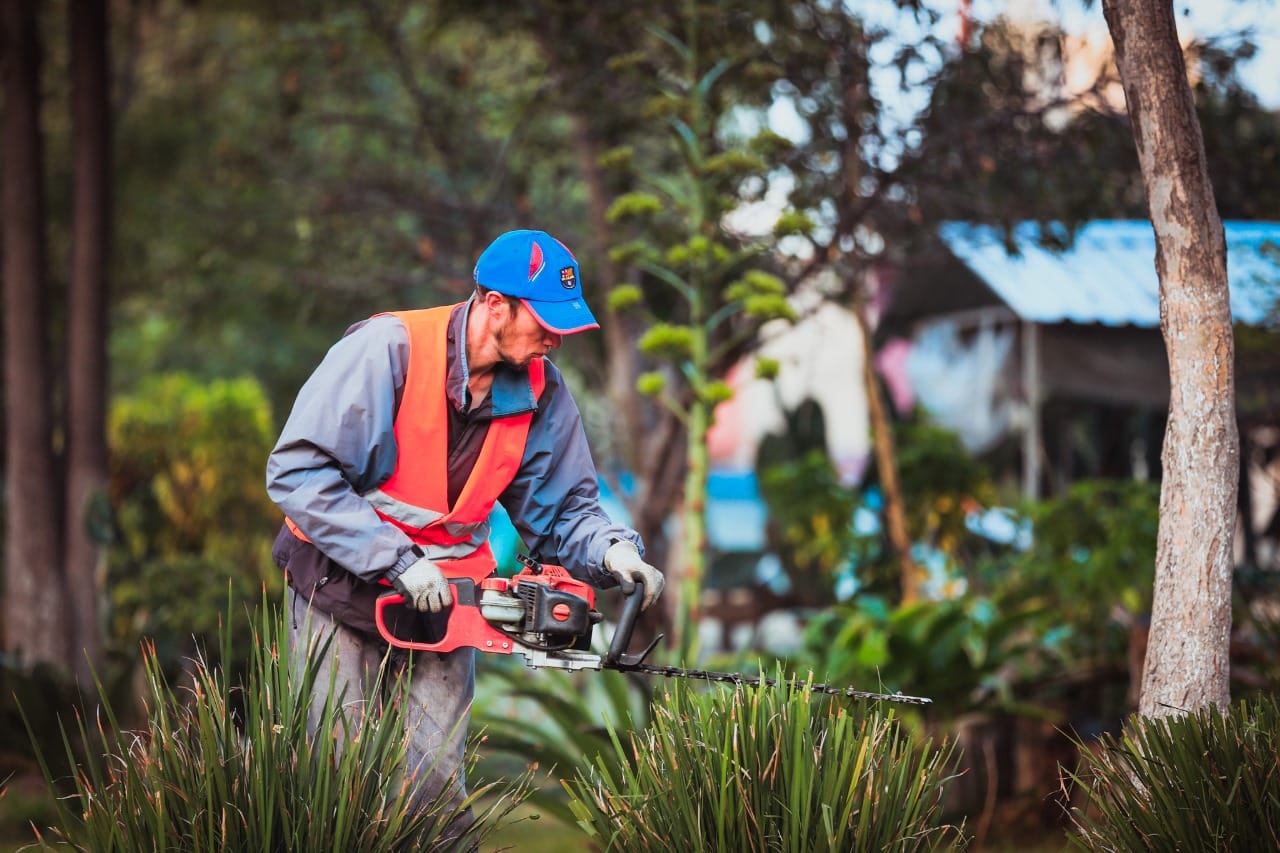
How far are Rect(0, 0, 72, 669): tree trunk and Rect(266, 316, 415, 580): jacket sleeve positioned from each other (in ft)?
18.9

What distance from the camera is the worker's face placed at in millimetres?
3562

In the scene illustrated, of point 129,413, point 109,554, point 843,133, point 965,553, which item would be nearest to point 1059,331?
point 965,553

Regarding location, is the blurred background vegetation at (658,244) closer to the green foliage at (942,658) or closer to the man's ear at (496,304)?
the green foliage at (942,658)

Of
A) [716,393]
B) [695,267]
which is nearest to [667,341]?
[716,393]

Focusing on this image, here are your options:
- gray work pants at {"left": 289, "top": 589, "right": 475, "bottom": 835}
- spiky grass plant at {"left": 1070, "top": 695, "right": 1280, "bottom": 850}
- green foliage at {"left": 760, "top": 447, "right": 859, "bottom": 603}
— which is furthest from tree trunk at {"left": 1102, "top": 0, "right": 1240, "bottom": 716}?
green foliage at {"left": 760, "top": 447, "right": 859, "bottom": 603}

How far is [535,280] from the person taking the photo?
353 cm

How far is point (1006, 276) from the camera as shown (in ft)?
30.3

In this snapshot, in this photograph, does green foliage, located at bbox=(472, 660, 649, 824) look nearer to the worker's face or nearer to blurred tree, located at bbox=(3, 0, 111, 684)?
the worker's face

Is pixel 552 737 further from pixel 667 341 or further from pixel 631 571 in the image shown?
pixel 631 571

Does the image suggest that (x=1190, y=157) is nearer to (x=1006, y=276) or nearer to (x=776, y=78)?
(x=776, y=78)

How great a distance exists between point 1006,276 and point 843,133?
1.77 metres

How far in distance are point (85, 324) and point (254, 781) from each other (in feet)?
21.1

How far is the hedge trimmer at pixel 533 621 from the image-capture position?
338cm

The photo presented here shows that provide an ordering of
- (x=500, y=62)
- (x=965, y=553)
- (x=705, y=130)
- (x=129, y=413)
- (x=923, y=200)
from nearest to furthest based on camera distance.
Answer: (x=705, y=130)
(x=923, y=200)
(x=965, y=553)
(x=500, y=62)
(x=129, y=413)
